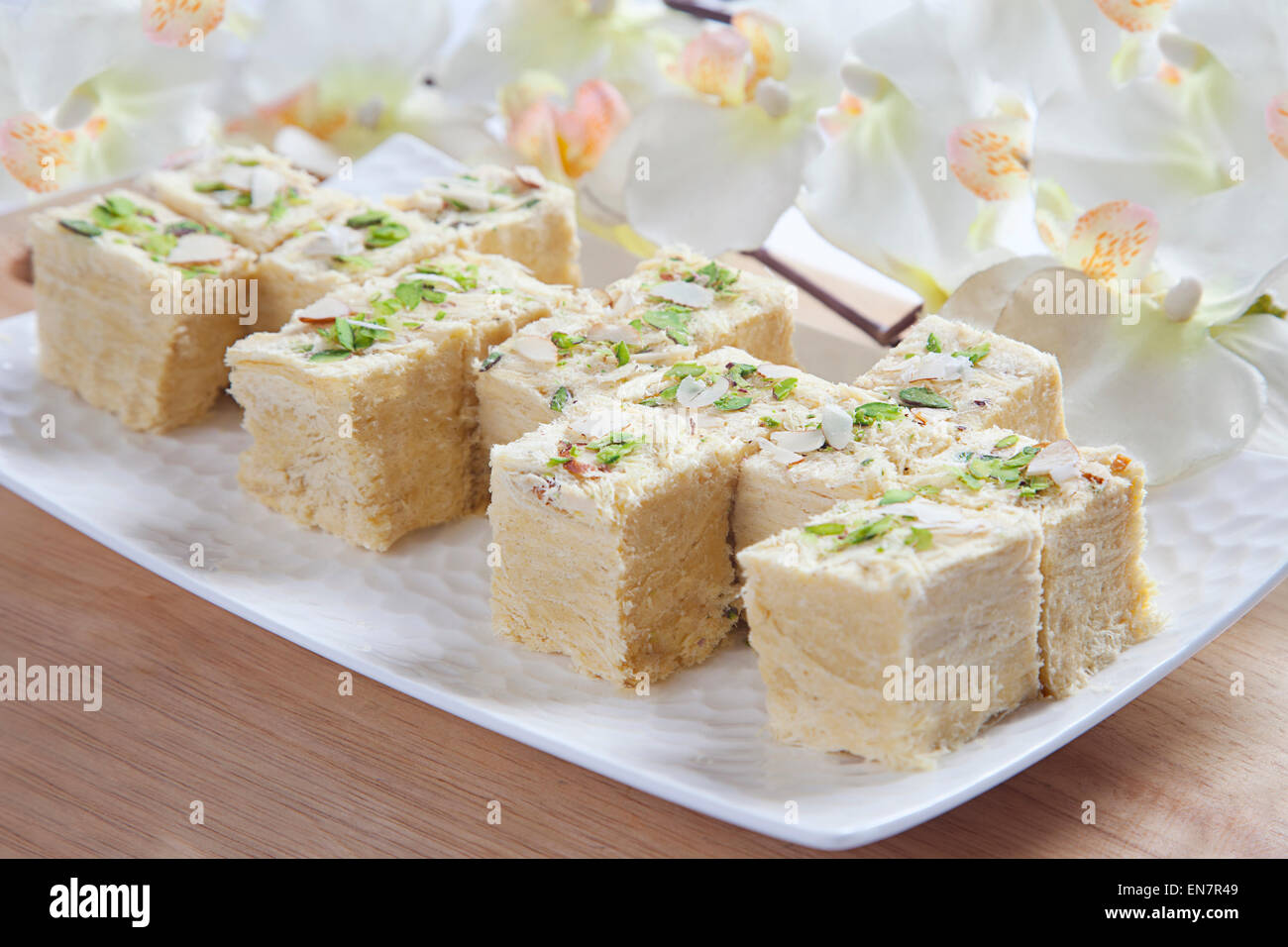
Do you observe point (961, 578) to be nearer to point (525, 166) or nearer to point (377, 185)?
point (525, 166)

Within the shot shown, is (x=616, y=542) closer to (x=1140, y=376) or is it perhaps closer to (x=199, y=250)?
(x=1140, y=376)

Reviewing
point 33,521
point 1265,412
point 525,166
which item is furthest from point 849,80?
point 33,521

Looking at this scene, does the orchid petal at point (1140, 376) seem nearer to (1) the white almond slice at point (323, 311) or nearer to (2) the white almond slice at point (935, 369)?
(2) the white almond slice at point (935, 369)

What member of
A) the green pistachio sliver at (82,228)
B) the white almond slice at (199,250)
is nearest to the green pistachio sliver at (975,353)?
the white almond slice at (199,250)

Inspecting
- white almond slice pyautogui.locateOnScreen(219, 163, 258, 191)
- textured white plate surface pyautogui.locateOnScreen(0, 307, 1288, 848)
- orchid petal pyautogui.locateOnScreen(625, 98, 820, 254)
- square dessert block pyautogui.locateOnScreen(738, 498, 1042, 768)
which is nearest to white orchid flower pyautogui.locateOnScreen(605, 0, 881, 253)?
orchid petal pyautogui.locateOnScreen(625, 98, 820, 254)

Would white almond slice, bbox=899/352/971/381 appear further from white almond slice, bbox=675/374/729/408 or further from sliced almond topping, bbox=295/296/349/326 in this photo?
sliced almond topping, bbox=295/296/349/326

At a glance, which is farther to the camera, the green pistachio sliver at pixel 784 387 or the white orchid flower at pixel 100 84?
the white orchid flower at pixel 100 84

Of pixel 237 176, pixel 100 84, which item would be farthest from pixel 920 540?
pixel 100 84
